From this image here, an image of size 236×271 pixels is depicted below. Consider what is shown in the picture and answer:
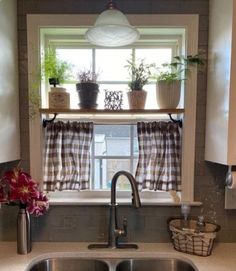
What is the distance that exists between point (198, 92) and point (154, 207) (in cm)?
70

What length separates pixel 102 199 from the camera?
1.66m

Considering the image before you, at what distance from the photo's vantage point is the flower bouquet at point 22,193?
1.33 meters

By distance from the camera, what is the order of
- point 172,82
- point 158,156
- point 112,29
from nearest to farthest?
point 112,29 < point 172,82 < point 158,156

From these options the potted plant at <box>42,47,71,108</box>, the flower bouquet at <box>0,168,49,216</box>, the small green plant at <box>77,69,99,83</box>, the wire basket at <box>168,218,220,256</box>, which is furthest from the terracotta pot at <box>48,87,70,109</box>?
the wire basket at <box>168,218,220,256</box>

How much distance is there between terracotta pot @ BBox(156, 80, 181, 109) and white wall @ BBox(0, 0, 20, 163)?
0.79 meters

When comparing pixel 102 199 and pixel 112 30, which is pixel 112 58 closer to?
pixel 112 30

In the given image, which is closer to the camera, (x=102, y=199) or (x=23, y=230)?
(x=23, y=230)

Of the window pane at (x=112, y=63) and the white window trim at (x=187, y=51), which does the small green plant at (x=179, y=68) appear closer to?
the white window trim at (x=187, y=51)

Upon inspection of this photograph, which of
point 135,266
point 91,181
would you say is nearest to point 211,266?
point 135,266

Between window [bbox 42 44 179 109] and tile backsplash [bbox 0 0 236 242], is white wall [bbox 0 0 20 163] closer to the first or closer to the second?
tile backsplash [bbox 0 0 236 242]

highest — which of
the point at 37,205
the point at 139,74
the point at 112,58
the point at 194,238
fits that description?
the point at 112,58

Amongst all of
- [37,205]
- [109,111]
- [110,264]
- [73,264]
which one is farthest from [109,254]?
[109,111]

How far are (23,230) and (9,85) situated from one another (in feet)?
2.43

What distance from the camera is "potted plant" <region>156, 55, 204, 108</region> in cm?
149
